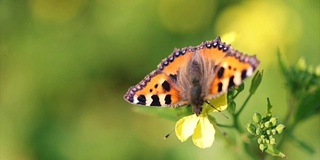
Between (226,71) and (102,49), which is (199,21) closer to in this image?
(102,49)

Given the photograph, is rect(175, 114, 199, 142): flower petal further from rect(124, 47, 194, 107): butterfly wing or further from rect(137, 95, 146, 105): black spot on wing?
rect(137, 95, 146, 105): black spot on wing

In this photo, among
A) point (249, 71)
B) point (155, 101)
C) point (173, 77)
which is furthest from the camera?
point (173, 77)

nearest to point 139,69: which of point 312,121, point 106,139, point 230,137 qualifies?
point 106,139

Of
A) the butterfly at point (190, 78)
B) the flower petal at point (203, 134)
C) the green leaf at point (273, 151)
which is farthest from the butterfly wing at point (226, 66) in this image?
the green leaf at point (273, 151)

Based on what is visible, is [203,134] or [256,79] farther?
[256,79]

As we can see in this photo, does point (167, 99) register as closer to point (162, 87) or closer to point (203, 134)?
point (162, 87)

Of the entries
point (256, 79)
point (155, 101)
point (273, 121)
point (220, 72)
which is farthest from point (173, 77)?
point (273, 121)

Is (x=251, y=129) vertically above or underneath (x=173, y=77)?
underneath
